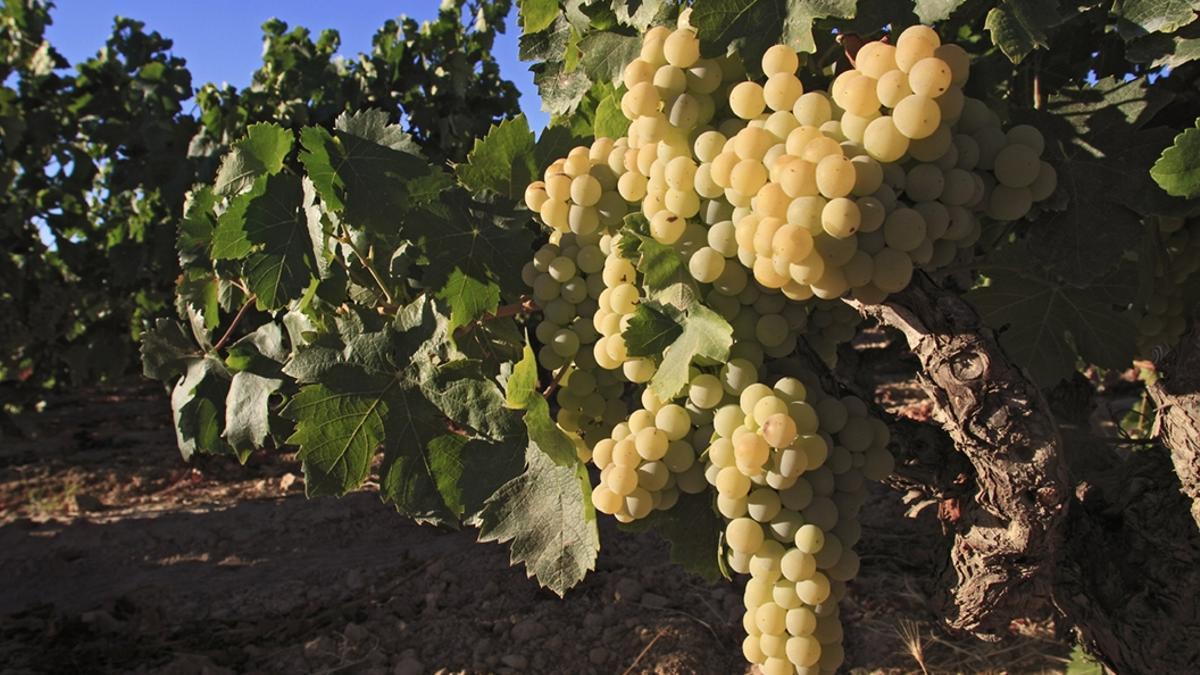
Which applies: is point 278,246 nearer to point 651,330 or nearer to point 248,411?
point 248,411

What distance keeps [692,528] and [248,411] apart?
47.7 inches

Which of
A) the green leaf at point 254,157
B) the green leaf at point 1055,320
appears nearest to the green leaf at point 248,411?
the green leaf at point 254,157

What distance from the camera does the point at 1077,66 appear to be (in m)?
1.93

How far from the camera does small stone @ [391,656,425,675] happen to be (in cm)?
285

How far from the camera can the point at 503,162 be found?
1.66 metres

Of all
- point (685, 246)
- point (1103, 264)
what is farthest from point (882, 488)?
point (685, 246)

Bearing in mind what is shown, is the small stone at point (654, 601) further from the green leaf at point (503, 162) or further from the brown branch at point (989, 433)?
the green leaf at point (503, 162)

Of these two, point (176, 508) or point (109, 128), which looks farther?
point (109, 128)

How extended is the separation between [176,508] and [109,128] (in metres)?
2.54

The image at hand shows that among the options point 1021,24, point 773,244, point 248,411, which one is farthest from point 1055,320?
point 248,411

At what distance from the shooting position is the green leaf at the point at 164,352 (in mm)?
2412

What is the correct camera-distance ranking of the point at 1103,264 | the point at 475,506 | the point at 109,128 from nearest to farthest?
the point at 1103,264
the point at 475,506
the point at 109,128

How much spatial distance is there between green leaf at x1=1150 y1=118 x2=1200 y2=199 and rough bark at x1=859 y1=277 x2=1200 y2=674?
332 millimetres

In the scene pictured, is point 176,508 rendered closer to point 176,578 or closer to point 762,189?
point 176,578
